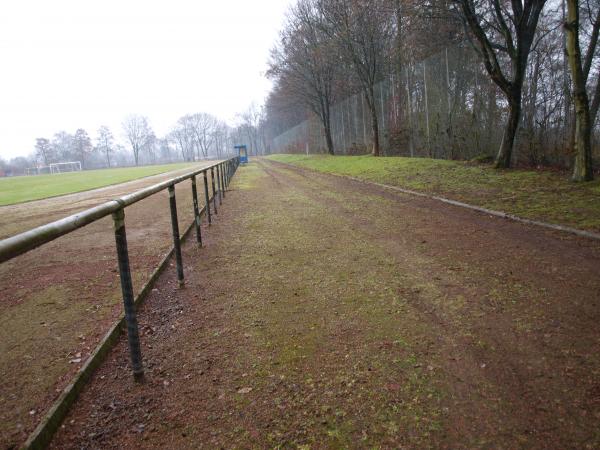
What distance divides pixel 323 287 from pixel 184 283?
1512 millimetres

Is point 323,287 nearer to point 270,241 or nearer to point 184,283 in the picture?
point 184,283

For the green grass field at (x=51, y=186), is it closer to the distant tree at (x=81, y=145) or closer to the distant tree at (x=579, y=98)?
the distant tree at (x=579, y=98)

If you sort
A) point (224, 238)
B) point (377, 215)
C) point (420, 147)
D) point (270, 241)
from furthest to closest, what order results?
point (420, 147)
point (377, 215)
point (224, 238)
point (270, 241)

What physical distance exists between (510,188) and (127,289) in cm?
823

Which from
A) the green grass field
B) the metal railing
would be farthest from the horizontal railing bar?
the green grass field

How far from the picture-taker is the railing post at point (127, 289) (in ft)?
7.93

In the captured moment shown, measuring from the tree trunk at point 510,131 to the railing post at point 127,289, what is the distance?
10.9 m

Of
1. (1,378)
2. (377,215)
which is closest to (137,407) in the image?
(1,378)

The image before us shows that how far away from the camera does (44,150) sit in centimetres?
9888

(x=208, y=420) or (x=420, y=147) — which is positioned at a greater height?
(x=420, y=147)

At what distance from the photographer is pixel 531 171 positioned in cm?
992

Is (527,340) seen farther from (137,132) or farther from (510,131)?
(137,132)

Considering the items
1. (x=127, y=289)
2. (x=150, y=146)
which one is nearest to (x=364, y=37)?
(x=127, y=289)

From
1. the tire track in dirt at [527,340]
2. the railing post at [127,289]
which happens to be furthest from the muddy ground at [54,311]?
the tire track in dirt at [527,340]
